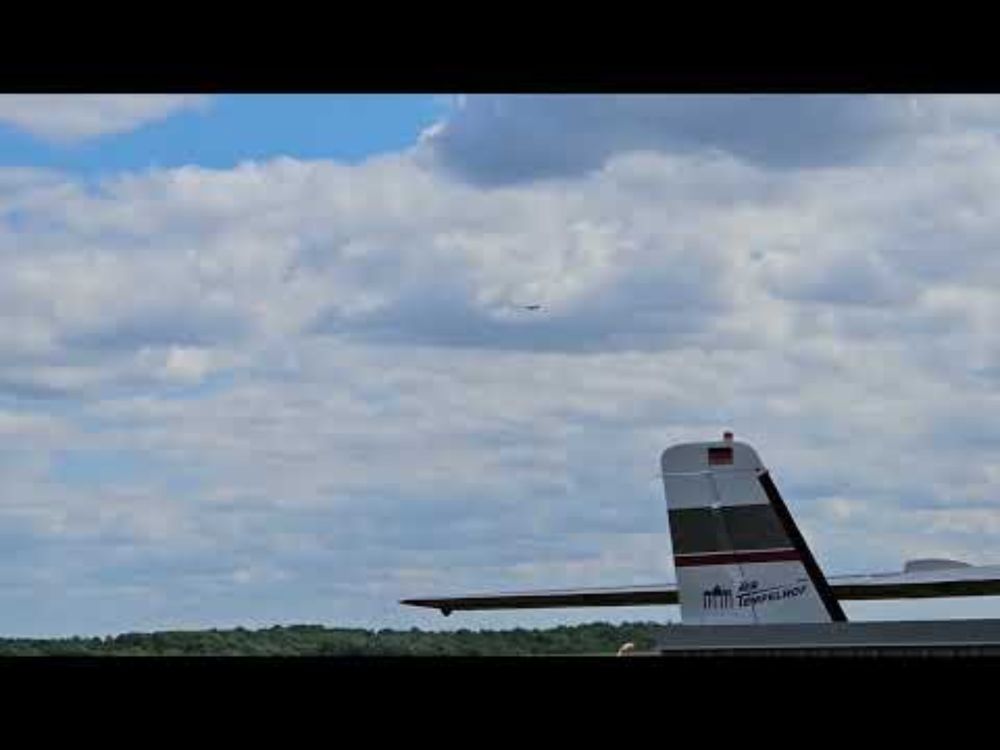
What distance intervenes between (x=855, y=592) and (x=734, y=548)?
3513mm

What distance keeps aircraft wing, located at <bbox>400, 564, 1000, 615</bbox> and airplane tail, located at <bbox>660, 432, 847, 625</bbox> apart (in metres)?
1.95

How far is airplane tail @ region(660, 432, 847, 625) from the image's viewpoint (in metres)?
17.0

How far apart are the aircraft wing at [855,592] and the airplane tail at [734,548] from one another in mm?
1950

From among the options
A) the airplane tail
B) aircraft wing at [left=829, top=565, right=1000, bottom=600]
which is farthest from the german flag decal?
aircraft wing at [left=829, top=565, right=1000, bottom=600]

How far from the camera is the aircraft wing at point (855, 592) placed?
18.7 meters

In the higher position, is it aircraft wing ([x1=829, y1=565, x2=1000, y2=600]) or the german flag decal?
the german flag decal

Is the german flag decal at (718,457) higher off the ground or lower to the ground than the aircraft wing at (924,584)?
higher

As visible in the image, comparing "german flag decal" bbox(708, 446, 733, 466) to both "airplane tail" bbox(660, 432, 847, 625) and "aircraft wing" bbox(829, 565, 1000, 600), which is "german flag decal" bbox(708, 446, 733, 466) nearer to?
"airplane tail" bbox(660, 432, 847, 625)

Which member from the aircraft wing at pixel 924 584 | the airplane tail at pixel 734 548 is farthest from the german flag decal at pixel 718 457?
the aircraft wing at pixel 924 584

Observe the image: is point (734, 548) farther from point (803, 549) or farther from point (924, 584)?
point (924, 584)

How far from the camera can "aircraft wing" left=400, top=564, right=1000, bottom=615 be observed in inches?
736

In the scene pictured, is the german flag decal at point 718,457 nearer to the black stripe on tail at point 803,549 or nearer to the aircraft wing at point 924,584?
the black stripe on tail at point 803,549
